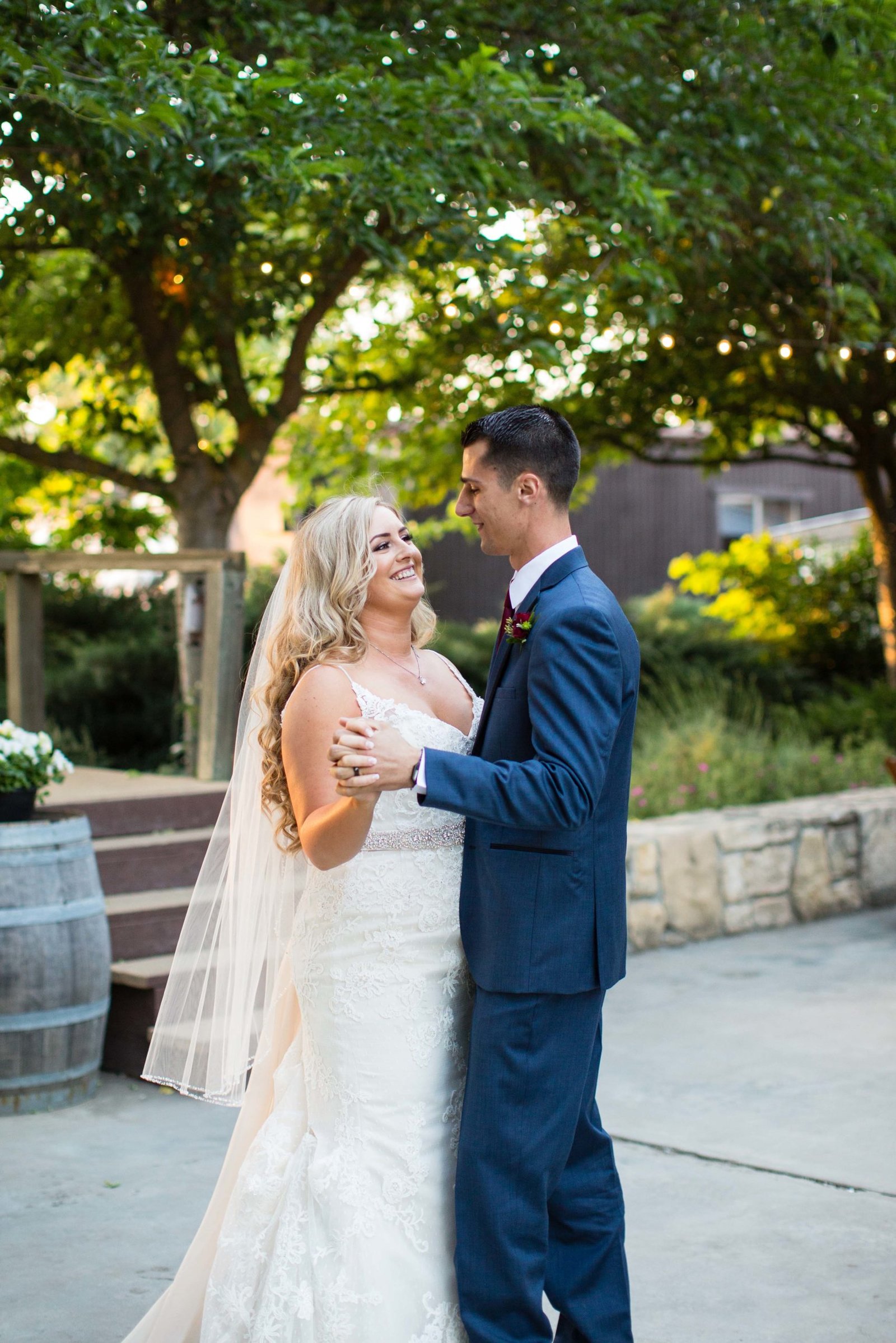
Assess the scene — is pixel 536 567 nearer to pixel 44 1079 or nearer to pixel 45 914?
pixel 45 914

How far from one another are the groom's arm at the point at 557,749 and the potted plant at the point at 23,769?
288cm

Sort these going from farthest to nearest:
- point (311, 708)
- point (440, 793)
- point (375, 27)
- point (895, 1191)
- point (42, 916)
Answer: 1. point (375, 27)
2. point (42, 916)
3. point (895, 1191)
4. point (311, 708)
5. point (440, 793)

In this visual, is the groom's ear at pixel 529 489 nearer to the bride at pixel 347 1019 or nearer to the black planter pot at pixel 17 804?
the bride at pixel 347 1019

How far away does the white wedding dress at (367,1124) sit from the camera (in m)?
2.50

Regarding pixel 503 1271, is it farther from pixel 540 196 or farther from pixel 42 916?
pixel 540 196

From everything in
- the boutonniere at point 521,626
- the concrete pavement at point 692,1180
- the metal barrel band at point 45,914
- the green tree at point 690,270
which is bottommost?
the concrete pavement at point 692,1180

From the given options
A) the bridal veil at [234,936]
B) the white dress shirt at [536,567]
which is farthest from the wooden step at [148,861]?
the white dress shirt at [536,567]

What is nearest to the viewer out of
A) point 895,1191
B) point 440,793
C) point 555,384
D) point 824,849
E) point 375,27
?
point 440,793

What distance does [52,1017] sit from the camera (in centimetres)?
456

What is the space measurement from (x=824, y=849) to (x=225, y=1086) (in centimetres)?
553

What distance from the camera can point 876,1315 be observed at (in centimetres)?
315

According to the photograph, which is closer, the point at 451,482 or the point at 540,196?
the point at 540,196

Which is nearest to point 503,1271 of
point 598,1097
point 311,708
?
point 311,708

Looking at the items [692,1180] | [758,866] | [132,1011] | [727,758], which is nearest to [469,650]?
[727,758]
